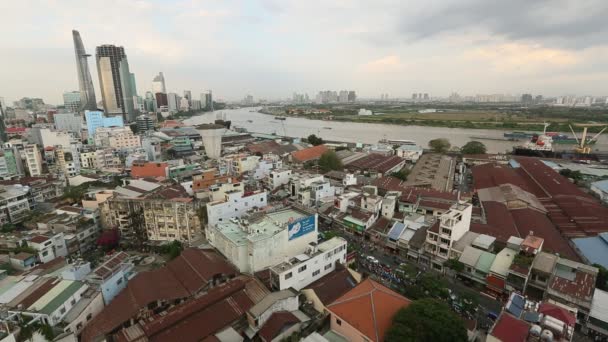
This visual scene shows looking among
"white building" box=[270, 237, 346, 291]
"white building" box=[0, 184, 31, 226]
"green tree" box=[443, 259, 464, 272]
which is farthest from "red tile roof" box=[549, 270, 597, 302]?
"white building" box=[0, 184, 31, 226]

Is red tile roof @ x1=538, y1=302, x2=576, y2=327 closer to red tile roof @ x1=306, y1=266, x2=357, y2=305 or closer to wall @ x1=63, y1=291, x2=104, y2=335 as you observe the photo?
red tile roof @ x1=306, y1=266, x2=357, y2=305

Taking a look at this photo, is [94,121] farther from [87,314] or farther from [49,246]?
[87,314]

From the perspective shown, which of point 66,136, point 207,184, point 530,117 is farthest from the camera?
point 530,117

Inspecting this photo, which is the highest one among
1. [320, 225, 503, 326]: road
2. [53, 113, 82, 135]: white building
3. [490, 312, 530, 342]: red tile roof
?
[53, 113, 82, 135]: white building

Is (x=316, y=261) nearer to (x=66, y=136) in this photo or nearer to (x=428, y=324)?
(x=428, y=324)

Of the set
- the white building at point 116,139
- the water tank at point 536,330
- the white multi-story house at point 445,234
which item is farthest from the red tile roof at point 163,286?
the white building at point 116,139

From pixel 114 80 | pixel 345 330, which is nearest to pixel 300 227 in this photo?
pixel 345 330

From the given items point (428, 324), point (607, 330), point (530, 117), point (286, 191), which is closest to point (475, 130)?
point (530, 117)
